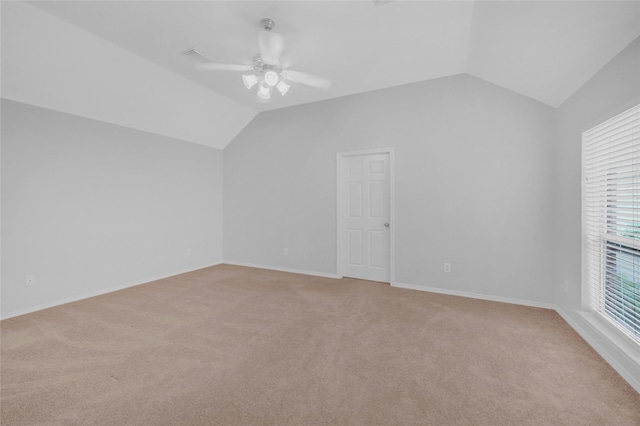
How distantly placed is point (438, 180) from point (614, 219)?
1778 mm

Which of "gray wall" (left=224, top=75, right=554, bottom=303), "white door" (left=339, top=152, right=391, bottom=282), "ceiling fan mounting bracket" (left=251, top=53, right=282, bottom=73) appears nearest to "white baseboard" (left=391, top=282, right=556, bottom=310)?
"gray wall" (left=224, top=75, right=554, bottom=303)

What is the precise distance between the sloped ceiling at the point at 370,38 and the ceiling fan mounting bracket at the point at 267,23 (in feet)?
0.12

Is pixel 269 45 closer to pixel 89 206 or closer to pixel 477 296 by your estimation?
pixel 89 206

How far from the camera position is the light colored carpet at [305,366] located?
160 centimetres

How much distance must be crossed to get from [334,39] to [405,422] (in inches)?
128

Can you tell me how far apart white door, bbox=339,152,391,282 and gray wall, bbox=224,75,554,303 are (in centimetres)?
20

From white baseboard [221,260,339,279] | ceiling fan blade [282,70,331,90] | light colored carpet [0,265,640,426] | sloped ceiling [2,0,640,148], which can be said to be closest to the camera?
light colored carpet [0,265,640,426]

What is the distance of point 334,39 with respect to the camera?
108 inches

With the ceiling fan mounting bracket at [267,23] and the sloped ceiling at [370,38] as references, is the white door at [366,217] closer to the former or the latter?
the sloped ceiling at [370,38]

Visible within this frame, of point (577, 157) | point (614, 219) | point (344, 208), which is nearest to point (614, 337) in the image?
point (614, 219)

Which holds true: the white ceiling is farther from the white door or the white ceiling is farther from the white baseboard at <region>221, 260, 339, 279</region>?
the white baseboard at <region>221, 260, 339, 279</region>

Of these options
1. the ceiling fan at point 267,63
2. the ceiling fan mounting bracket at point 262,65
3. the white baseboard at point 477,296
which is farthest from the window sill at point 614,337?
the ceiling fan mounting bracket at point 262,65

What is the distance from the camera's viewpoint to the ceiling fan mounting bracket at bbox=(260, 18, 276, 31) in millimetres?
2402

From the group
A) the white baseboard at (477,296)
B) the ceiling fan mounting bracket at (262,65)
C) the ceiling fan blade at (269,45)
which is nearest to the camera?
the ceiling fan blade at (269,45)
